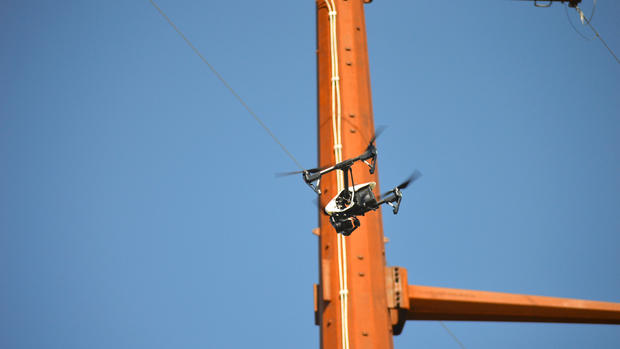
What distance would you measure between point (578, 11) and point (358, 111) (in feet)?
23.7

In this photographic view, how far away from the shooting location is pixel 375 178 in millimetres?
14594

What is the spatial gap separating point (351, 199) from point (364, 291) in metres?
1.48

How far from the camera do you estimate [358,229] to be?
546 inches

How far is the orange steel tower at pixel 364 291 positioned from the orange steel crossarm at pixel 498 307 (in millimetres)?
16

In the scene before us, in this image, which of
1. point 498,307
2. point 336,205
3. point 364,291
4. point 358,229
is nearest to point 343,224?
point 336,205

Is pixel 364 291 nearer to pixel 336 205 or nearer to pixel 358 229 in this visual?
pixel 358 229

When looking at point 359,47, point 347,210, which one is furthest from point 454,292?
point 359,47

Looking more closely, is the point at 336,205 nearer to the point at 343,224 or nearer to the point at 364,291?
the point at 343,224

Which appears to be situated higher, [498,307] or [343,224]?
[343,224]

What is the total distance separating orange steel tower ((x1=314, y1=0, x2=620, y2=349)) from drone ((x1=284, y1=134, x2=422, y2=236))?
0.68 meters

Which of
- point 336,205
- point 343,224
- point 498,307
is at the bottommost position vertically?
point 498,307

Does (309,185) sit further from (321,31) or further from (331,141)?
(321,31)

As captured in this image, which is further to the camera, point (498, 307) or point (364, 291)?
point (498, 307)

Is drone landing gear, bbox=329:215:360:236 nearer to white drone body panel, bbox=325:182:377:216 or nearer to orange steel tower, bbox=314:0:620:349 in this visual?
white drone body panel, bbox=325:182:377:216
